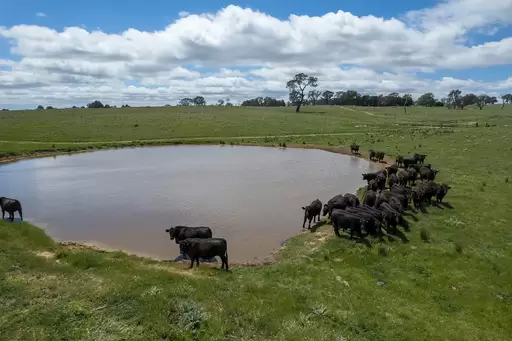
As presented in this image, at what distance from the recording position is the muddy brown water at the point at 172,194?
70.2ft

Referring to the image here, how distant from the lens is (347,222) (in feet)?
65.8

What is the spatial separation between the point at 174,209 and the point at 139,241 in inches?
216

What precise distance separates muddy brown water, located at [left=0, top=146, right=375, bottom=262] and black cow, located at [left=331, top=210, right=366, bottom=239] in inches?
101

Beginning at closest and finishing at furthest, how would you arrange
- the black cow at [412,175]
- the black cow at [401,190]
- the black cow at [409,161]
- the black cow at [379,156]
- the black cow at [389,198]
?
the black cow at [389,198]
the black cow at [401,190]
the black cow at [412,175]
the black cow at [409,161]
the black cow at [379,156]

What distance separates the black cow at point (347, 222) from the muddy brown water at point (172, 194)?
101 inches

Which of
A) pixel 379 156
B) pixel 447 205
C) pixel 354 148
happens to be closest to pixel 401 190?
pixel 447 205

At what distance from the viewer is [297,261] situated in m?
17.5

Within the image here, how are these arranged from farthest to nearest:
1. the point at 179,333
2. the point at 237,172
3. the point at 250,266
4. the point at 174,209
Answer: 1. the point at 237,172
2. the point at 174,209
3. the point at 250,266
4. the point at 179,333

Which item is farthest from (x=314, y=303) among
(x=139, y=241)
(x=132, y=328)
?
(x=139, y=241)

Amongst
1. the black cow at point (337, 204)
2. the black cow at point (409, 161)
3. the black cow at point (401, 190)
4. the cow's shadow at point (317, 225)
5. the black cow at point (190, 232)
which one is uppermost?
the black cow at point (409, 161)

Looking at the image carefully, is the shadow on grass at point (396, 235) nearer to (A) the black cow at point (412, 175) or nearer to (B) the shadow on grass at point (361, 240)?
(B) the shadow on grass at point (361, 240)

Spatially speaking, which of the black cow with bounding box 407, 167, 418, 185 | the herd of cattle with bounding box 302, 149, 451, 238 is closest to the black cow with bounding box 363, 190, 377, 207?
the herd of cattle with bounding box 302, 149, 451, 238

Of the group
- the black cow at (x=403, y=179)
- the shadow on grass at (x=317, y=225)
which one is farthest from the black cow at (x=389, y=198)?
the black cow at (x=403, y=179)

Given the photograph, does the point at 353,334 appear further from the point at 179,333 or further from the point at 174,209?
the point at 174,209
